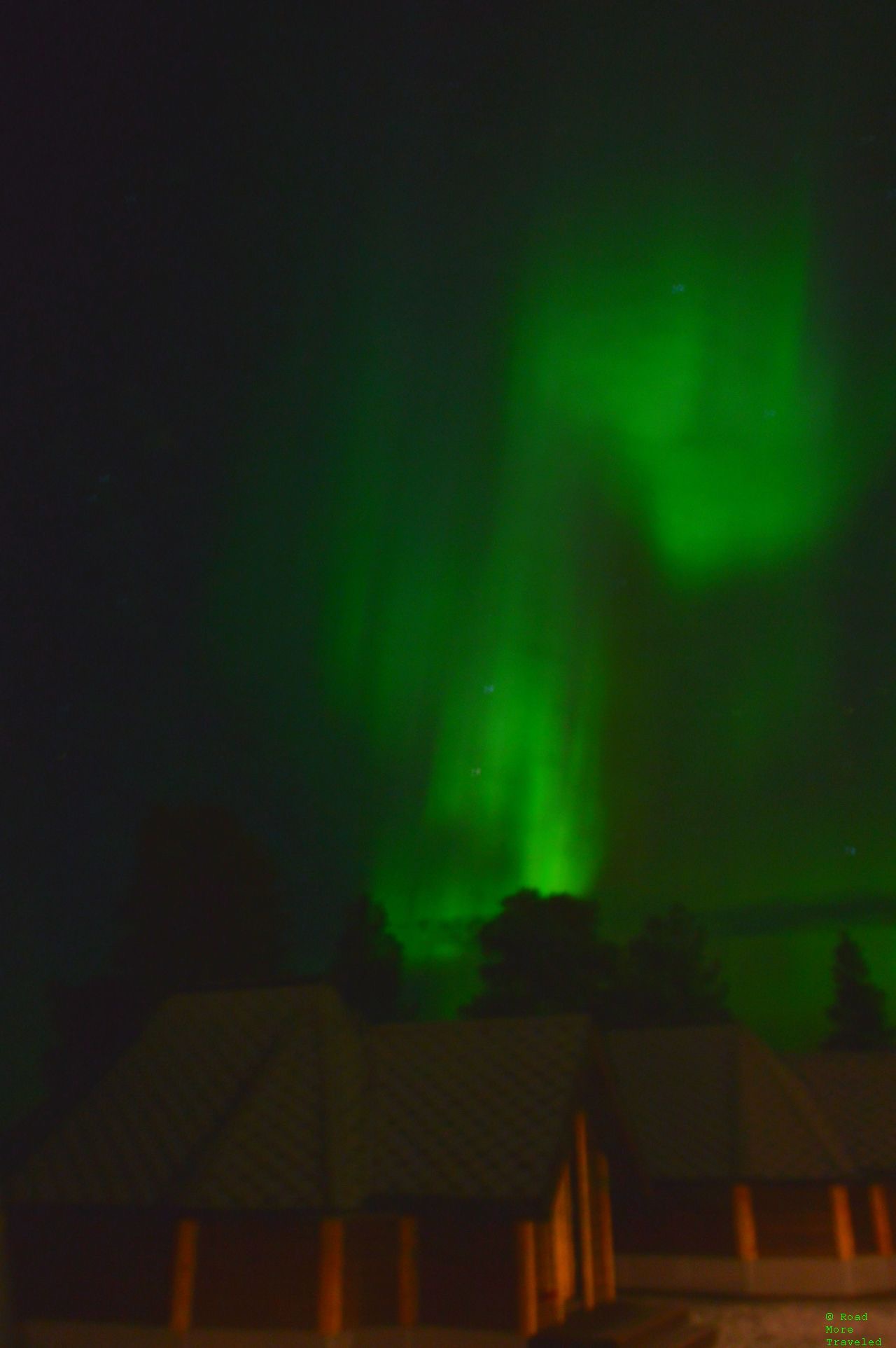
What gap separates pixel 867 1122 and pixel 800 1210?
496 centimetres

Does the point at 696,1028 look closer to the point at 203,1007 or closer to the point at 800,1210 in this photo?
the point at 800,1210

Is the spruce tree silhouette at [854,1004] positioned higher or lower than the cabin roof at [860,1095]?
higher

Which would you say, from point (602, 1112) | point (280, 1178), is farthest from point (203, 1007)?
point (602, 1112)

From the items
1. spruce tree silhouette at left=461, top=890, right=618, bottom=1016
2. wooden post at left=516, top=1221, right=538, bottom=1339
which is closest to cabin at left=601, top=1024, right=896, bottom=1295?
wooden post at left=516, top=1221, right=538, bottom=1339

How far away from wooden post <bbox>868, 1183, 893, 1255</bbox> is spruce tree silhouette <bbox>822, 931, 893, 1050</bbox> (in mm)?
45282

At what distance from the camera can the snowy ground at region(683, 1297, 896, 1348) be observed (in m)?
21.2

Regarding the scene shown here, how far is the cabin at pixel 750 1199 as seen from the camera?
1049 inches

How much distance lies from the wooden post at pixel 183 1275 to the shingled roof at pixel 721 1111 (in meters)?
9.62

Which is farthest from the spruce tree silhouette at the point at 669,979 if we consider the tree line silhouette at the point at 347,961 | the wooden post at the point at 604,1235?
the wooden post at the point at 604,1235

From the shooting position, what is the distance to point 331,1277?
18.6m

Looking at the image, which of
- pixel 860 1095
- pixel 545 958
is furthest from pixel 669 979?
pixel 860 1095

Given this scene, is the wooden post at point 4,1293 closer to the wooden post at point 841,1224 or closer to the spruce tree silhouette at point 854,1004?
the wooden post at point 841,1224

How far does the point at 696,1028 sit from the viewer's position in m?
32.8

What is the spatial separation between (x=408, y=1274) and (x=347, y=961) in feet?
145
